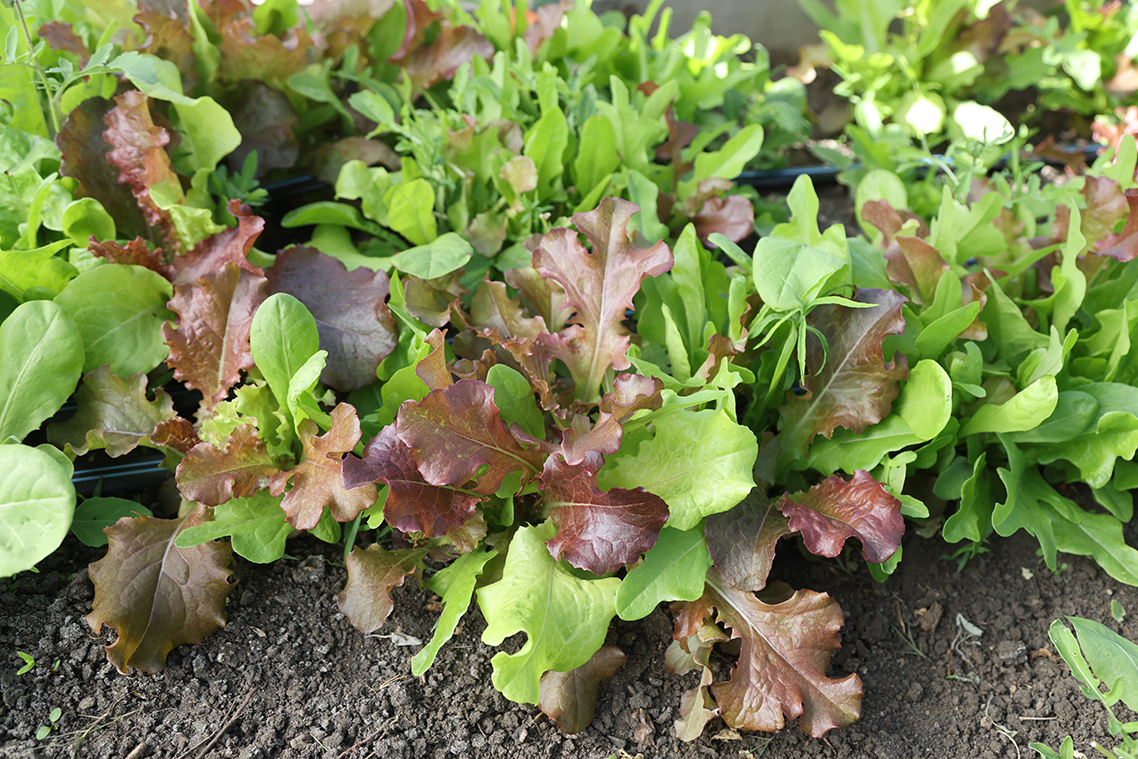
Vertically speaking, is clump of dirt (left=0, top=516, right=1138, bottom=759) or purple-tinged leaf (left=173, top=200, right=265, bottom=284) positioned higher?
purple-tinged leaf (left=173, top=200, right=265, bottom=284)

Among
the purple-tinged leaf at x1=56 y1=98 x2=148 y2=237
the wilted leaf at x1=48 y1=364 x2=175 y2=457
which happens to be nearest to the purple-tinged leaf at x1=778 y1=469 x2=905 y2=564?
the wilted leaf at x1=48 y1=364 x2=175 y2=457

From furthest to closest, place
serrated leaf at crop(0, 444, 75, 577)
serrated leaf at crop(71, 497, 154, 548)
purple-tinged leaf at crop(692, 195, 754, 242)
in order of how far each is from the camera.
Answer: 1. purple-tinged leaf at crop(692, 195, 754, 242)
2. serrated leaf at crop(71, 497, 154, 548)
3. serrated leaf at crop(0, 444, 75, 577)

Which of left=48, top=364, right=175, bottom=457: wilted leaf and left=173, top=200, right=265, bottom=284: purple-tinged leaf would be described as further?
left=173, top=200, right=265, bottom=284: purple-tinged leaf

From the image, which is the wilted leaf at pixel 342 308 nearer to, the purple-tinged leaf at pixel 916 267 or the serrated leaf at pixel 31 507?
the serrated leaf at pixel 31 507

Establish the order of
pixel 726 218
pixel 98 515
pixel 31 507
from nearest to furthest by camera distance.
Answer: pixel 31 507 < pixel 98 515 < pixel 726 218

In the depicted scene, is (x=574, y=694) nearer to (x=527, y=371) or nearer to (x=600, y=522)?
(x=600, y=522)

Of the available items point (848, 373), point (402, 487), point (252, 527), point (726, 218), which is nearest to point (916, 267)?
point (848, 373)

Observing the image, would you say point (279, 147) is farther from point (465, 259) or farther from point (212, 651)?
point (212, 651)

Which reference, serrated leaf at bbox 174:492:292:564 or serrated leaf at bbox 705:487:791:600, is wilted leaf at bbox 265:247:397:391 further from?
serrated leaf at bbox 705:487:791:600
